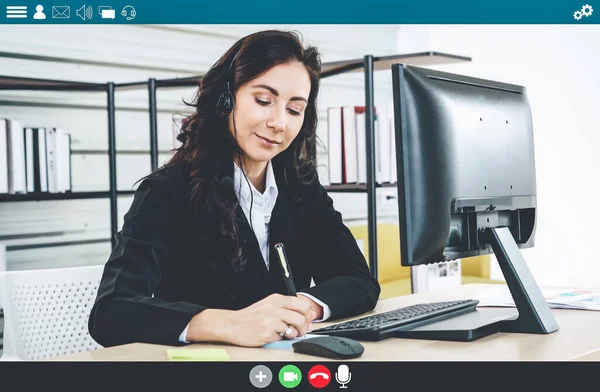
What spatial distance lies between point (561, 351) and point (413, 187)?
0.30 meters

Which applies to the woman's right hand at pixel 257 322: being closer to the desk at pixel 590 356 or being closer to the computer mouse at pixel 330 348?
the computer mouse at pixel 330 348

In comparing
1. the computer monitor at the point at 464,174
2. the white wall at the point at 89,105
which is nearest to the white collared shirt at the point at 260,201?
the computer monitor at the point at 464,174

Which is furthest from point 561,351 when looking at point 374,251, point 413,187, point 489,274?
point 489,274

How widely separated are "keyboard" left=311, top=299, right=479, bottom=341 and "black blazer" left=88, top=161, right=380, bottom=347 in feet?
0.46

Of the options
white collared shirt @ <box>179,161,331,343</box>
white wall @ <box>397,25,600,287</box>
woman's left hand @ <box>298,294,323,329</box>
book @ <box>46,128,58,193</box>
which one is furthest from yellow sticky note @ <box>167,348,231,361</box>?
book @ <box>46,128,58,193</box>

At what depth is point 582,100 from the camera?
1.78 metres

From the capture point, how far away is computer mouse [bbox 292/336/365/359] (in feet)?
2.89

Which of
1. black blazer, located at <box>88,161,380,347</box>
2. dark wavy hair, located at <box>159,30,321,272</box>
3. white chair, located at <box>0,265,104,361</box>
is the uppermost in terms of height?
dark wavy hair, located at <box>159,30,321,272</box>

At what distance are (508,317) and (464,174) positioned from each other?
0.80 ft
